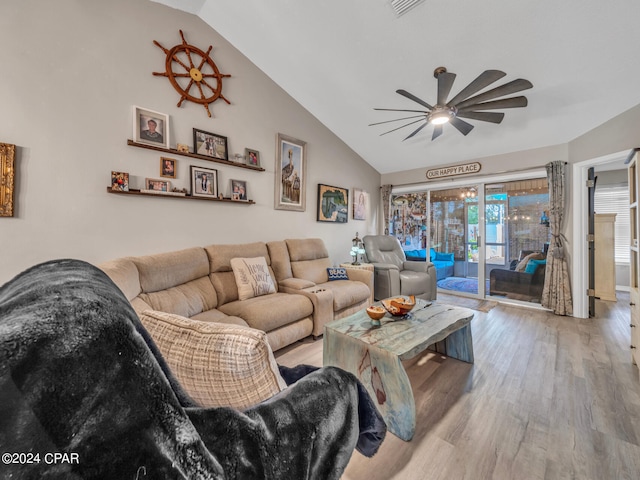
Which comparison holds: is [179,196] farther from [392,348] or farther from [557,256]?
[557,256]

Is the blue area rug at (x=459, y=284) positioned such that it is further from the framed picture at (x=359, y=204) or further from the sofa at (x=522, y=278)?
the framed picture at (x=359, y=204)

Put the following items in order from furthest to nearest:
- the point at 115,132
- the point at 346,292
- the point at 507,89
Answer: the point at 346,292, the point at 115,132, the point at 507,89

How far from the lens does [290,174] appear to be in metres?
3.65

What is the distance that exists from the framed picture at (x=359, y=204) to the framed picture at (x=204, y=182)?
264 centimetres

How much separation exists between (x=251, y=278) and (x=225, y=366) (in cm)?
209

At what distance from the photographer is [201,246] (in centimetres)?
280

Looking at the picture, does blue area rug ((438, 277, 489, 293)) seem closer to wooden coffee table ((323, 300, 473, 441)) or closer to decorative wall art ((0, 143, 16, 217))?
wooden coffee table ((323, 300, 473, 441))

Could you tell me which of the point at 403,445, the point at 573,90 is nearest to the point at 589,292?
the point at 573,90

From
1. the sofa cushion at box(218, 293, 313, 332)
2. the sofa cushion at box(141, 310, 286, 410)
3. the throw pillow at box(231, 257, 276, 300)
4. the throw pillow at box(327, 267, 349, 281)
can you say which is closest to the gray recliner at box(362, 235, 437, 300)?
the throw pillow at box(327, 267, 349, 281)

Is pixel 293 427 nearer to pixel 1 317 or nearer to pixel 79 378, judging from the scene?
pixel 79 378

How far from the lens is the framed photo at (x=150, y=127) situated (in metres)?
2.33

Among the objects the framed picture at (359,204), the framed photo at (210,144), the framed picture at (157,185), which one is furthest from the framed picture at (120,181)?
the framed picture at (359,204)

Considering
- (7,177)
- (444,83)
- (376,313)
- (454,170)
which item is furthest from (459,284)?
(7,177)

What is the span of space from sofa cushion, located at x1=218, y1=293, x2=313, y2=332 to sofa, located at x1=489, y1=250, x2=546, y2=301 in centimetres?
331
